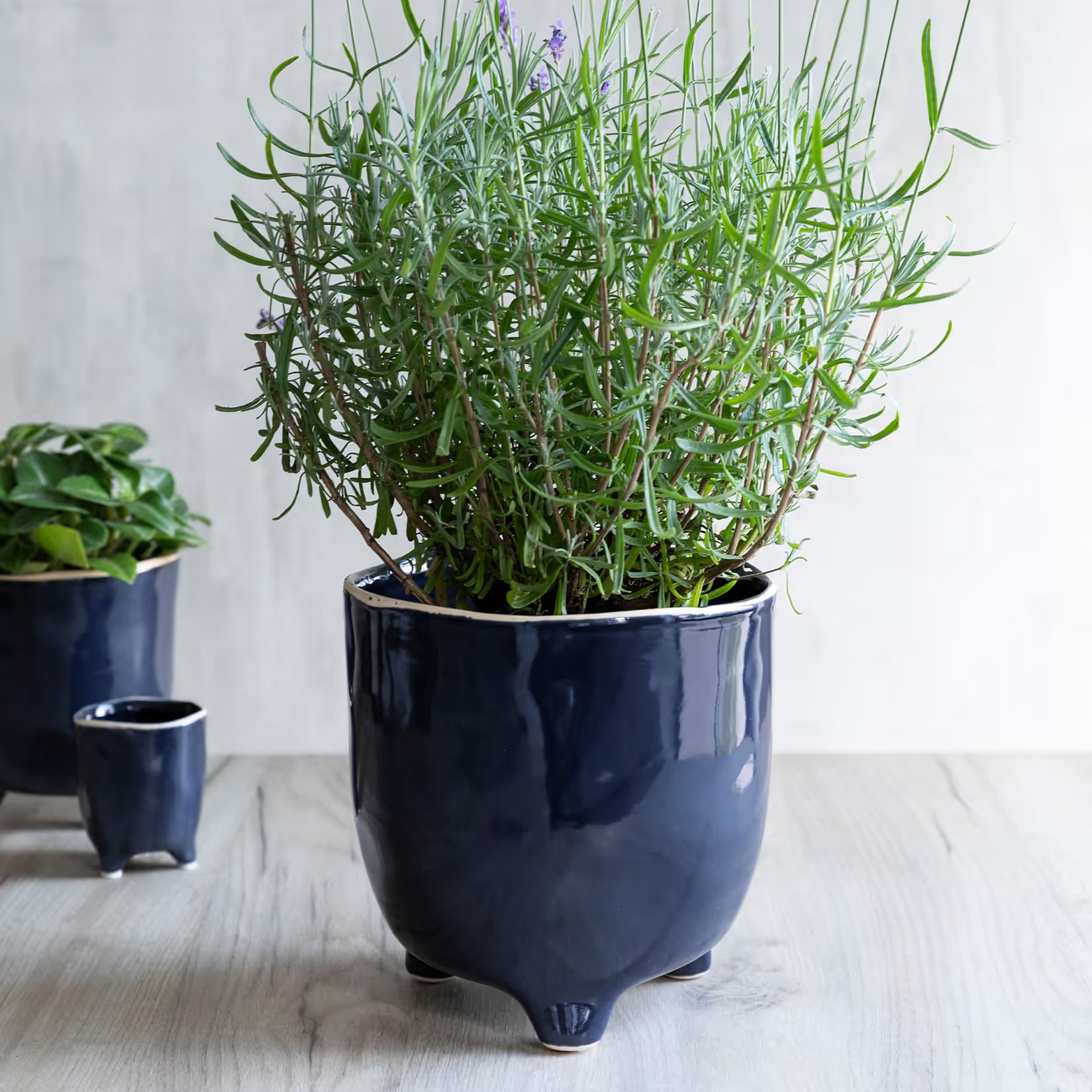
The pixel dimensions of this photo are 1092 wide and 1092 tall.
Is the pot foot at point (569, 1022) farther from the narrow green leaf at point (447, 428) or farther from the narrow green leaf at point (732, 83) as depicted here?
the narrow green leaf at point (732, 83)

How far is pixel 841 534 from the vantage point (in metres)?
1.03

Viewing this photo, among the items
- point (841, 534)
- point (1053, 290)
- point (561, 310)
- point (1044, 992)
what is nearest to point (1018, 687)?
point (841, 534)

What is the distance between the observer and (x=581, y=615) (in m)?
0.51

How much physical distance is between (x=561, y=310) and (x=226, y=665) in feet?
2.14

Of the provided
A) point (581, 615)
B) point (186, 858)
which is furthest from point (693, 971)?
point (186, 858)

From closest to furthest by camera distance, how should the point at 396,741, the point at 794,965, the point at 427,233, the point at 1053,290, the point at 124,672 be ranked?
1. the point at 427,233
2. the point at 396,741
3. the point at 794,965
4. the point at 124,672
5. the point at 1053,290

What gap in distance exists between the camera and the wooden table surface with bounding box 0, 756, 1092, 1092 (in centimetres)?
55

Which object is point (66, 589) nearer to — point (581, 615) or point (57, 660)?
point (57, 660)

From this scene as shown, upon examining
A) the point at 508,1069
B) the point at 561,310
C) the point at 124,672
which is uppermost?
the point at 561,310

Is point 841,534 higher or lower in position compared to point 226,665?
higher

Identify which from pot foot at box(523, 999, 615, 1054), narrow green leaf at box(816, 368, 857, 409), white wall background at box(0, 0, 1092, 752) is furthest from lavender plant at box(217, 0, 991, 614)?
white wall background at box(0, 0, 1092, 752)

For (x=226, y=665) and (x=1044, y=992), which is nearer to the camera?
(x=1044, y=992)

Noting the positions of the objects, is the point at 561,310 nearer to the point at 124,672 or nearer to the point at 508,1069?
the point at 508,1069

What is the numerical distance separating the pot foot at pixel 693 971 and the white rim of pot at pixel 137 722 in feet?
1.11
